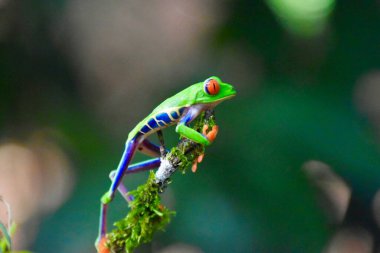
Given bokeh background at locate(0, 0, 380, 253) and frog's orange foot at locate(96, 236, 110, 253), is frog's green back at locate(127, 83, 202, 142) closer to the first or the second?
frog's orange foot at locate(96, 236, 110, 253)

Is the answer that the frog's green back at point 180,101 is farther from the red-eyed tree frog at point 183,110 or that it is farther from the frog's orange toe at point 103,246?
the frog's orange toe at point 103,246

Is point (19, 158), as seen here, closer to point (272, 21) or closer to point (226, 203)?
point (226, 203)

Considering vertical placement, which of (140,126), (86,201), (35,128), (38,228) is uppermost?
(140,126)

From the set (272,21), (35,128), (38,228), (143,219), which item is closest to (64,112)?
(35,128)

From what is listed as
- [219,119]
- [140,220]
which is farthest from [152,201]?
[219,119]

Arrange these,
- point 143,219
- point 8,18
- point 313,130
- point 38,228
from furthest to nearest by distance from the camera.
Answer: point 8,18 → point 38,228 → point 313,130 → point 143,219

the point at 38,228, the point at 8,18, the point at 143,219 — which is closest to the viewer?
the point at 143,219

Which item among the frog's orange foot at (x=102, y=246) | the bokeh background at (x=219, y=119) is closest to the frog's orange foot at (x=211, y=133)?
the frog's orange foot at (x=102, y=246)
